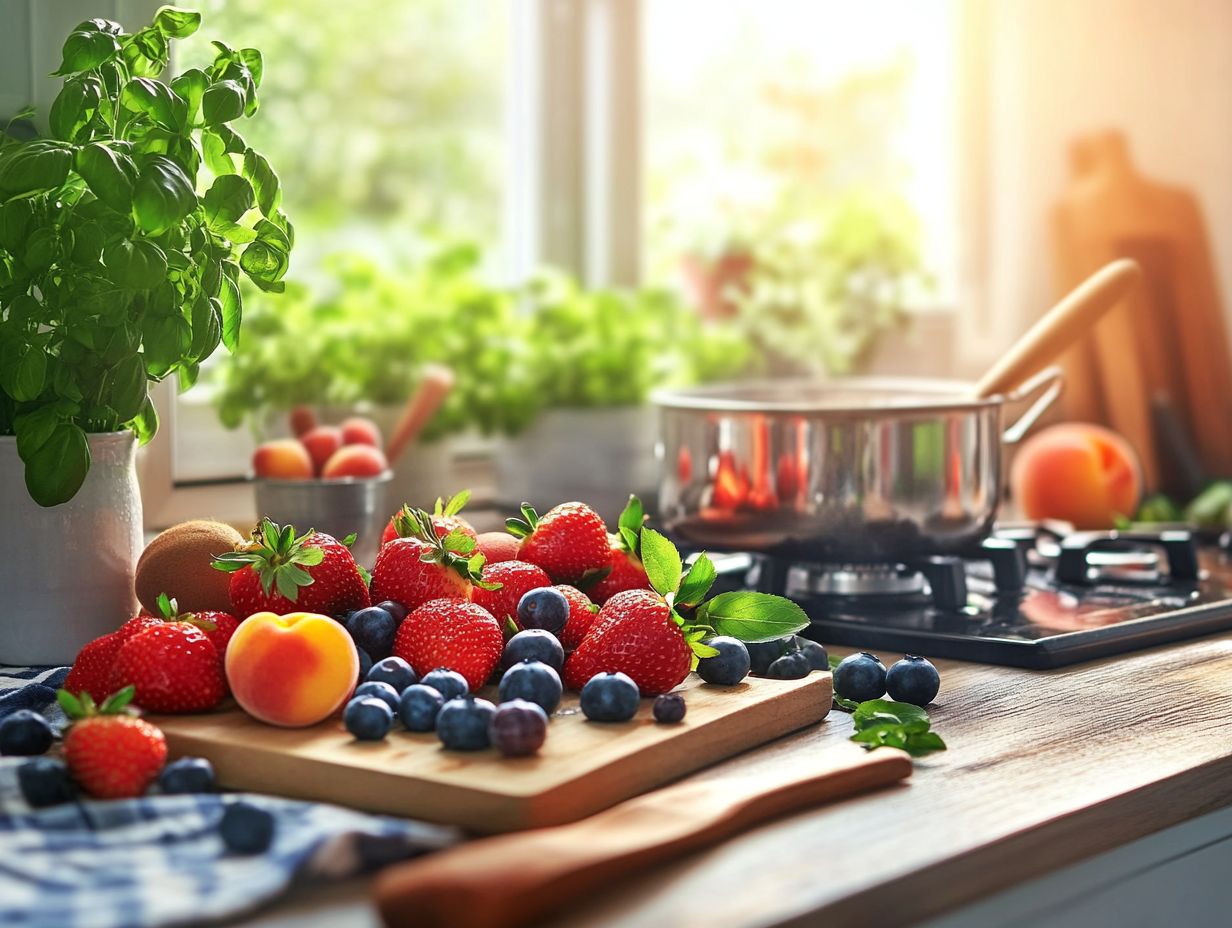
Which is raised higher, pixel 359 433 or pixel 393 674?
pixel 359 433

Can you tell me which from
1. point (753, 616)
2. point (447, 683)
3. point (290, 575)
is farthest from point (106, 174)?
point (753, 616)

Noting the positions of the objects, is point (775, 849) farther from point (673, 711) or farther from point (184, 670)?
point (184, 670)

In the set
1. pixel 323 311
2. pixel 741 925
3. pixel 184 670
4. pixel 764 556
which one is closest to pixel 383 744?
pixel 184 670

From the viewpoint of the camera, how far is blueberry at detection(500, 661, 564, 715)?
80cm

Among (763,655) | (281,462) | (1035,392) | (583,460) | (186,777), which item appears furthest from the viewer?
(583,460)

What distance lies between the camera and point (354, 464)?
4.28 ft

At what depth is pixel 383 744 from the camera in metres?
0.76

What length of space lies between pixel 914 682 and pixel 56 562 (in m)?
0.60

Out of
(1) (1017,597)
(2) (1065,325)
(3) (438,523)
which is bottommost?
(1) (1017,597)

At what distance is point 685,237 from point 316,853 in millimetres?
1608

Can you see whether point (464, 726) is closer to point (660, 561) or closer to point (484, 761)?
point (484, 761)

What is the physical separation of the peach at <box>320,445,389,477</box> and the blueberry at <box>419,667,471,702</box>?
0.52 meters

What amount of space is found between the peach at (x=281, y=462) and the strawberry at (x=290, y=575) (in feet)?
1.29

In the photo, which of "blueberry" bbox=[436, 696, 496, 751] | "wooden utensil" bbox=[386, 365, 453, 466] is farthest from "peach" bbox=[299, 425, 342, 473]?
"blueberry" bbox=[436, 696, 496, 751]
